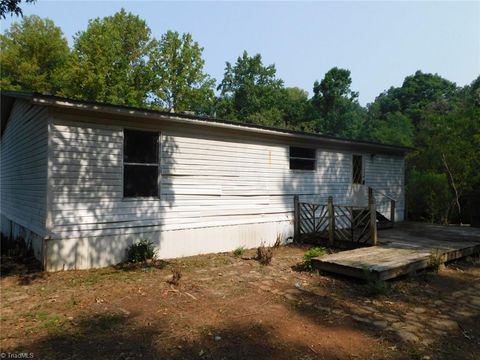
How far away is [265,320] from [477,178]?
1416cm

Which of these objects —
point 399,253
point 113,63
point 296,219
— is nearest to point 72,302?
point 399,253

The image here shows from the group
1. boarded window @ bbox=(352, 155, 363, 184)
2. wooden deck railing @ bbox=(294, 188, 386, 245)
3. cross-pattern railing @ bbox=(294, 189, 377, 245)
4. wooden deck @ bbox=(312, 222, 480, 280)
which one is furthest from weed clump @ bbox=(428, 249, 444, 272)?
boarded window @ bbox=(352, 155, 363, 184)

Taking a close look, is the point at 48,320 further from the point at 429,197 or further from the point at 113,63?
the point at 113,63

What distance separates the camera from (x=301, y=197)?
11656mm

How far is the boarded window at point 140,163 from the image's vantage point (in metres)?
8.19

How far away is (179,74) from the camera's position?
35.2 m

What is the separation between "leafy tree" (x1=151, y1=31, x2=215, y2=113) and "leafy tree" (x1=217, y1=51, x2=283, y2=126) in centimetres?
737

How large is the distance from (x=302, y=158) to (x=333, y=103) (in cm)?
3619

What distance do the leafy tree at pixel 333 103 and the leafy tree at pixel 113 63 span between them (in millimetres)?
21840

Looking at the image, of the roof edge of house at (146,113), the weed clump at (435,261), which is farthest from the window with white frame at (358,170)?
the weed clump at (435,261)

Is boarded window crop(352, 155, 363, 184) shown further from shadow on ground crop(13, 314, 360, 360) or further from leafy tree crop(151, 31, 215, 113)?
leafy tree crop(151, 31, 215, 113)

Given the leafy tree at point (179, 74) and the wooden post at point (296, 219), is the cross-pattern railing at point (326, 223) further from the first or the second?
the leafy tree at point (179, 74)

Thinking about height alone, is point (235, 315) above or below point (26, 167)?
below

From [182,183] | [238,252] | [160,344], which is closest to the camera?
[160,344]
